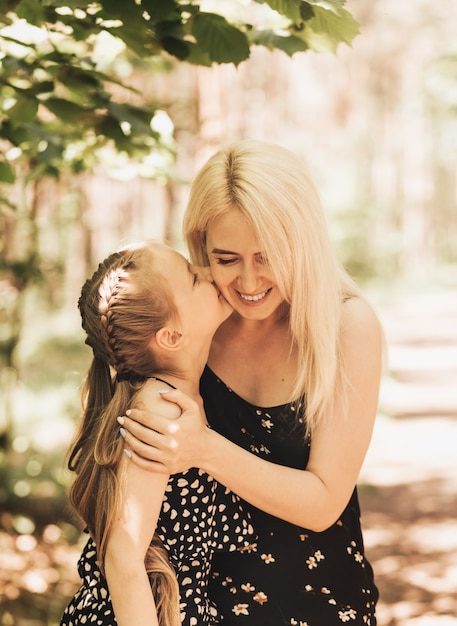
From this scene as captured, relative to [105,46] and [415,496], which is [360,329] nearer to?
[105,46]

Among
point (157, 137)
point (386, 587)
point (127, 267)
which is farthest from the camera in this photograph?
point (386, 587)

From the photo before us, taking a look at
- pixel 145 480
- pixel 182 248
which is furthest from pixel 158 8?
pixel 182 248

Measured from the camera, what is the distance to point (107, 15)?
2.62 metres

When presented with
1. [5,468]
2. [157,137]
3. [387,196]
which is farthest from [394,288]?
[157,137]

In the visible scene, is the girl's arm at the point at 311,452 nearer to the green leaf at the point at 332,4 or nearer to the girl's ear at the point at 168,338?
the girl's ear at the point at 168,338

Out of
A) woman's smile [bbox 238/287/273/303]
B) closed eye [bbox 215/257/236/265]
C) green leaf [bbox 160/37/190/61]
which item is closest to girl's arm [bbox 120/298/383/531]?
woman's smile [bbox 238/287/273/303]

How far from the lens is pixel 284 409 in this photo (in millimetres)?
2600

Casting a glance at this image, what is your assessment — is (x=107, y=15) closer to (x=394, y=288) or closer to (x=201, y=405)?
(x=201, y=405)

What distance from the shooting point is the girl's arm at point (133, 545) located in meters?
2.15

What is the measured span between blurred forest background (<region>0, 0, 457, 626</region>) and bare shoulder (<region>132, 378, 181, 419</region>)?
2.17 feet

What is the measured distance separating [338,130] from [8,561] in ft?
76.1

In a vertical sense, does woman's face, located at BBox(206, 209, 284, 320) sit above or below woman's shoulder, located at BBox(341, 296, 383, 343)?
above

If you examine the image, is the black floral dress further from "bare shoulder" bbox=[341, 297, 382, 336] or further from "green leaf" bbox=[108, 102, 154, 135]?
"green leaf" bbox=[108, 102, 154, 135]

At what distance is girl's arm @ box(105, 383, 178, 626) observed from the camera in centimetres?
215
